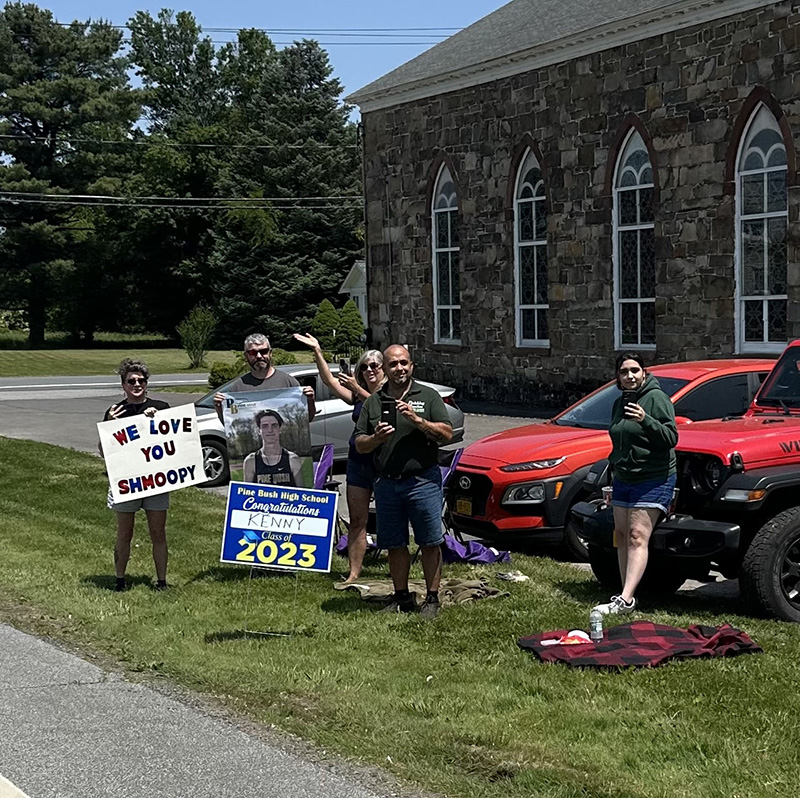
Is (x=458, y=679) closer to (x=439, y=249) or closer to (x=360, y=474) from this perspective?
(x=360, y=474)

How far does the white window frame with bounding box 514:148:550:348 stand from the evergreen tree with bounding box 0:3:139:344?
49.2m

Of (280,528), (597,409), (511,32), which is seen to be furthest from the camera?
(511,32)

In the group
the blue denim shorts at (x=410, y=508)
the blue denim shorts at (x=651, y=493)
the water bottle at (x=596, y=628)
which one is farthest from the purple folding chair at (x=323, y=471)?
the water bottle at (x=596, y=628)

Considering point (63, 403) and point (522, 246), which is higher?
point (522, 246)

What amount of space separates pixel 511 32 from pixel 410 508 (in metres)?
24.2

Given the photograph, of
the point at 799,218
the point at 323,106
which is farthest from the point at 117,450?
the point at 323,106

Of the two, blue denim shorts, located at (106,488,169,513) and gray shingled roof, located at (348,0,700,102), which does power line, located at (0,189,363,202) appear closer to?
gray shingled roof, located at (348,0,700,102)

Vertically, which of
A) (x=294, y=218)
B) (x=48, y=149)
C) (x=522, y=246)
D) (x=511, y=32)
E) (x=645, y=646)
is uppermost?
(x=48, y=149)

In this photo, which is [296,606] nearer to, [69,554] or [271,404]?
[271,404]

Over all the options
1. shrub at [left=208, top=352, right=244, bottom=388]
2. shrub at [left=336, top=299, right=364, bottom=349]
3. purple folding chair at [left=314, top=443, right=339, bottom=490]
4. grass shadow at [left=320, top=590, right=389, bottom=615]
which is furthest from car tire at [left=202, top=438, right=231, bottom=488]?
shrub at [left=336, top=299, right=364, bottom=349]

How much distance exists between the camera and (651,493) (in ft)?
28.8

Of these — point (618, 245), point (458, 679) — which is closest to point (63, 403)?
point (618, 245)

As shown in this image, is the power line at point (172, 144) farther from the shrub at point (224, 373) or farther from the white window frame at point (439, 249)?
the white window frame at point (439, 249)

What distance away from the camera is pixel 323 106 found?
242 ft
